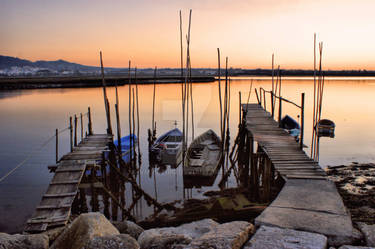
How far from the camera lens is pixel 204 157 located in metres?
16.9

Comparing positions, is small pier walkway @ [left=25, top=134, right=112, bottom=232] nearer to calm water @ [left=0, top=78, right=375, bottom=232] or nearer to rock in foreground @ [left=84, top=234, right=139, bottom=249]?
calm water @ [left=0, top=78, right=375, bottom=232]

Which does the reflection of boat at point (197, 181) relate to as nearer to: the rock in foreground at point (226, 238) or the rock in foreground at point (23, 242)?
the rock in foreground at point (23, 242)

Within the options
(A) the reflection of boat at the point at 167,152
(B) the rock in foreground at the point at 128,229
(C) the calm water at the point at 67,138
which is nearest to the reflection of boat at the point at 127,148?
(C) the calm water at the point at 67,138

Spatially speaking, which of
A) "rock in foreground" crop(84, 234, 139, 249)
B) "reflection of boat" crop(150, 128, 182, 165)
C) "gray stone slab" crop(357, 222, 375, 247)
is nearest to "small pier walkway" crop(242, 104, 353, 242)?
"gray stone slab" crop(357, 222, 375, 247)

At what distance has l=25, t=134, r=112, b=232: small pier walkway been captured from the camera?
6984 millimetres

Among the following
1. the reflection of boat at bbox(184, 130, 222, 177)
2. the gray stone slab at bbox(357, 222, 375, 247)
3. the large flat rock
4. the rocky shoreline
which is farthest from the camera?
the reflection of boat at bbox(184, 130, 222, 177)

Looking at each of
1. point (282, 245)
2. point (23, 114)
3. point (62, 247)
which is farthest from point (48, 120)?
point (282, 245)

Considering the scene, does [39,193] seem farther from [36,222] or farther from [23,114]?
[23,114]

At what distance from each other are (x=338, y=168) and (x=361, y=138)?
474 inches

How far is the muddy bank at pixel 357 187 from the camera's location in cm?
943

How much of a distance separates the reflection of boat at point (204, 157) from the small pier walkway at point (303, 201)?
4406mm

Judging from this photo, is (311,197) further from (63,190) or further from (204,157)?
(204,157)

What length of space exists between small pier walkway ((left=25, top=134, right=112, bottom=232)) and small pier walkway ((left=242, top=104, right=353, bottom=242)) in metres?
5.14

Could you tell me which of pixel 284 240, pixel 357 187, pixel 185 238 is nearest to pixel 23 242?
pixel 185 238
